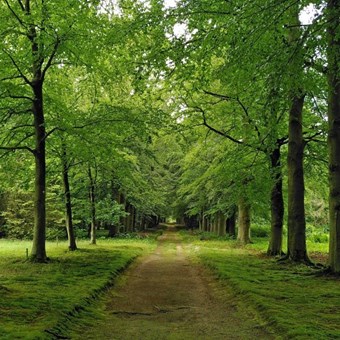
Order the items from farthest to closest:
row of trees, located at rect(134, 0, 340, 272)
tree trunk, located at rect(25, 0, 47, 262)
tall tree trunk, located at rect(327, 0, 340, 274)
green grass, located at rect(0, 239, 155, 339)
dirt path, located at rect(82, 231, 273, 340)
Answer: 1. tree trunk, located at rect(25, 0, 47, 262)
2. tall tree trunk, located at rect(327, 0, 340, 274)
3. row of trees, located at rect(134, 0, 340, 272)
4. dirt path, located at rect(82, 231, 273, 340)
5. green grass, located at rect(0, 239, 155, 339)

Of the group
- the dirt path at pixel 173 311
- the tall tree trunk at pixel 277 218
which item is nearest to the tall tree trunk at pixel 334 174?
the dirt path at pixel 173 311

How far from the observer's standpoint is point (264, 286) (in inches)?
417

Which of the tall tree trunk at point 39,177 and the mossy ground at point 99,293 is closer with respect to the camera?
the mossy ground at point 99,293

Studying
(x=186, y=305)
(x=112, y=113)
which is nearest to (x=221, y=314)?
(x=186, y=305)

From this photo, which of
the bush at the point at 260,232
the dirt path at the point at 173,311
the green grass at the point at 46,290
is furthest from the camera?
the bush at the point at 260,232

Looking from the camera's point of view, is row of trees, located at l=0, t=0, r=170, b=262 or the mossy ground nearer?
the mossy ground

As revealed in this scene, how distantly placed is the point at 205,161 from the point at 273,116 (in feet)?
52.1

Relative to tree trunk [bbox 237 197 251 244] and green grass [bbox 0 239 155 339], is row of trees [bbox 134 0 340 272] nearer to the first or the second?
tree trunk [bbox 237 197 251 244]

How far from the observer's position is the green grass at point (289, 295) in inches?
260

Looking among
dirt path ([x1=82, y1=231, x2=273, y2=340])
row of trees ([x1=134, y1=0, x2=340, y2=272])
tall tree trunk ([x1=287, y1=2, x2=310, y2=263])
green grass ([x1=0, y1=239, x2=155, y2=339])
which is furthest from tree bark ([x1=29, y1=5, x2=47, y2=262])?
tall tree trunk ([x1=287, y1=2, x2=310, y2=263])

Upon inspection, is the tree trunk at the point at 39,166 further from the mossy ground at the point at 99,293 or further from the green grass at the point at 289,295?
the green grass at the point at 289,295

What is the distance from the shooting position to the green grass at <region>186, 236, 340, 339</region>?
6598 mm

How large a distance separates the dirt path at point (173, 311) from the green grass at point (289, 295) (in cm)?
34

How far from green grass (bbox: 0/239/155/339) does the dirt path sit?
0.62 m
